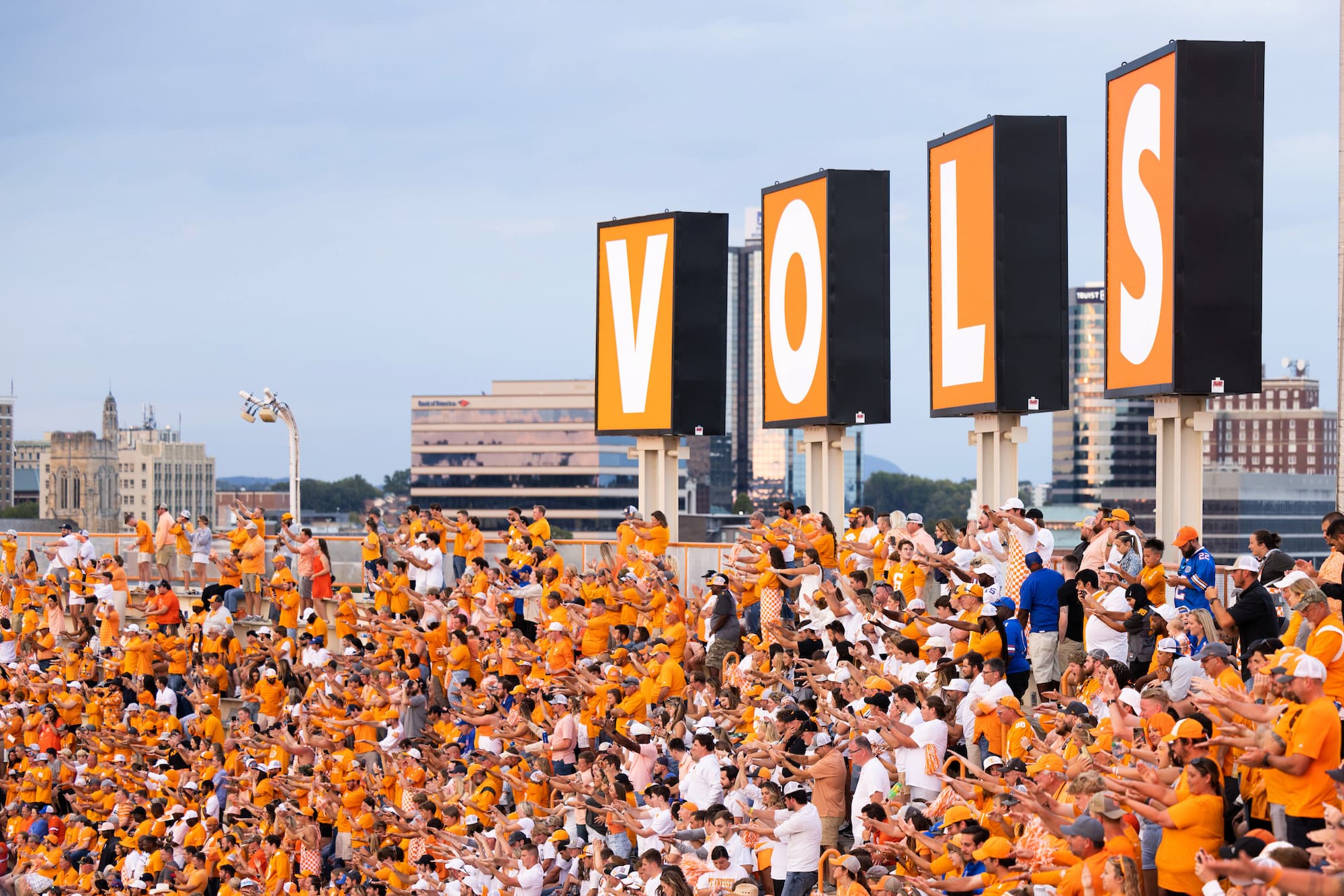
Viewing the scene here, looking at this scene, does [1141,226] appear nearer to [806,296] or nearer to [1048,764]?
[806,296]

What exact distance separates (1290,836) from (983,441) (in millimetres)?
10427

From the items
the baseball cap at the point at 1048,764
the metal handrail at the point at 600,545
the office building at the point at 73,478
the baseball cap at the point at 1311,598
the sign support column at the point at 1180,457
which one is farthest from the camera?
the office building at the point at 73,478

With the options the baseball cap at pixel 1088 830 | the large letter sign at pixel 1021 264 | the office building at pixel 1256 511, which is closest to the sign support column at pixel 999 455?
the large letter sign at pixel 1021 264

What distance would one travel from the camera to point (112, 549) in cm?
3253

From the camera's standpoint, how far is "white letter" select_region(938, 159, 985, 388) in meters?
18.8

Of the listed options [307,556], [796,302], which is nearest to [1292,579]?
[796,302]

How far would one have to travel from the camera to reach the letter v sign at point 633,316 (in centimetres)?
2395

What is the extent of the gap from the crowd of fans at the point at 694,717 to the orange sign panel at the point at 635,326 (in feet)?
8.36

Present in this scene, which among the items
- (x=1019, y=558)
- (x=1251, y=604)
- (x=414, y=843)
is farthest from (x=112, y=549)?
(x=1251, y=604)

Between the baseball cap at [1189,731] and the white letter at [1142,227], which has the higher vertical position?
the white letter at [1142,227]

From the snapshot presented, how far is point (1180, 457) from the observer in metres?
16.2

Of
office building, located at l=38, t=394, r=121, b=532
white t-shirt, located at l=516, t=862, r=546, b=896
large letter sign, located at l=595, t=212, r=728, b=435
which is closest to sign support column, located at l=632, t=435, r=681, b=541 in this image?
large letter sign, located at l=595, t=212, r=728, b=435

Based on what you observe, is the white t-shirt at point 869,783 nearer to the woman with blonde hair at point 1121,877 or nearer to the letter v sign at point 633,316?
the woman with blonde hair at point 1121,877

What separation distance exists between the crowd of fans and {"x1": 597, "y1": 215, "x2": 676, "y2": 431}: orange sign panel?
8.36 feet
